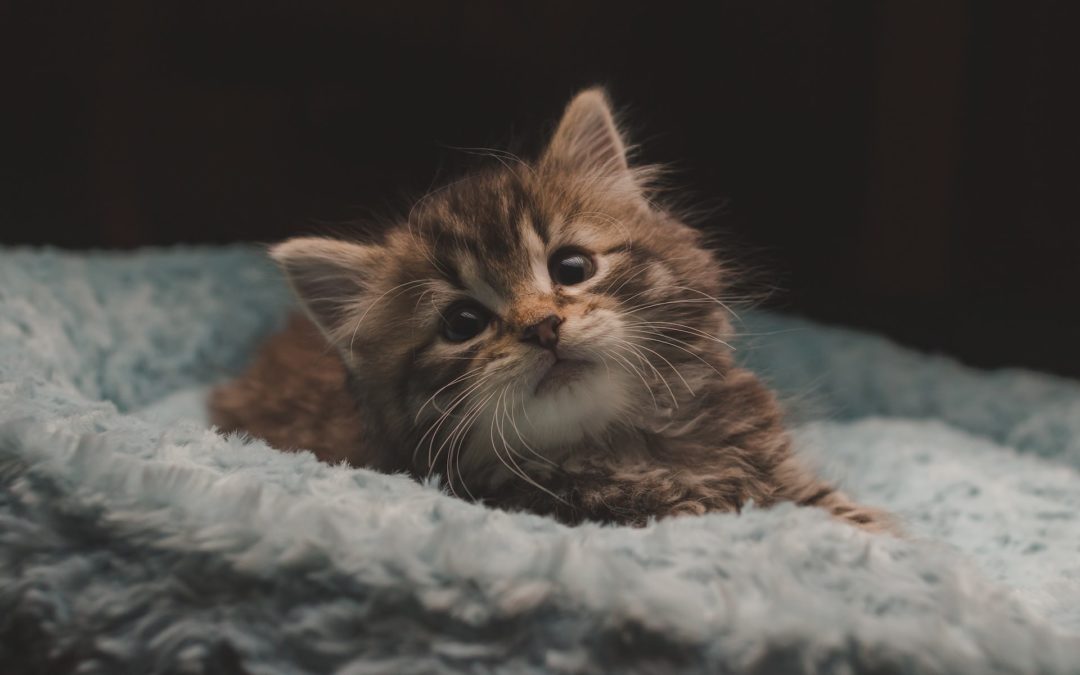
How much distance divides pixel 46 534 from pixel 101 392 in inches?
39.1

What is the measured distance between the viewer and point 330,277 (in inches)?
56.6

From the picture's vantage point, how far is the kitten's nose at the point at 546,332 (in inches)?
44.4

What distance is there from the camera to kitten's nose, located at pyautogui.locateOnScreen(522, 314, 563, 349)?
113 centimetres

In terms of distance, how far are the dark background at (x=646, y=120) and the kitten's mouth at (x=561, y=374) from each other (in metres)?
1.23

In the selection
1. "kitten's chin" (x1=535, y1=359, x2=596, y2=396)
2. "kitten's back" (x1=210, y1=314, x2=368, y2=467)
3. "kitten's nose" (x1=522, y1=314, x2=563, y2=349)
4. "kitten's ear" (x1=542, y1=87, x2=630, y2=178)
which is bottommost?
"kitten's back" (x1=210, y1=314, x2=368, y2=467)

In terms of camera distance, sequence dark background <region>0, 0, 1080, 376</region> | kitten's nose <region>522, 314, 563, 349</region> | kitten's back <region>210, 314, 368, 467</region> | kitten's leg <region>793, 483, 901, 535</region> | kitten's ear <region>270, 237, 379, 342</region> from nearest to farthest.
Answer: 1. kitten's nose <region>522, 314, 563, 349</region>
2. kitten's leg <region>793, 483, 901, 535</region>
3. kitten's ear <region>270, 237, 379, 342</region>
4. kitten's back <region>210, 314, 368, 467</region>
5. dark background <region>0, 0, 1080, 376</region>

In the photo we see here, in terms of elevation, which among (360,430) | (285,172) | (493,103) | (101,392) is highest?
(493,103)

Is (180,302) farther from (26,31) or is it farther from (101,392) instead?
(26,31)

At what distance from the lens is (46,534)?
2.89 ft

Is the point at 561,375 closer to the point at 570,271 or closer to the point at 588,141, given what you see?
the point at 570,271

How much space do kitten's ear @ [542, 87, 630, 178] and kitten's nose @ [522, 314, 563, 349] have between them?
43 cm

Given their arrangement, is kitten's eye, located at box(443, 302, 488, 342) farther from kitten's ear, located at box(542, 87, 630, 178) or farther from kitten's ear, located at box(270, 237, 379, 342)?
kitten's ear, located at box(542, 87, 630, 178)

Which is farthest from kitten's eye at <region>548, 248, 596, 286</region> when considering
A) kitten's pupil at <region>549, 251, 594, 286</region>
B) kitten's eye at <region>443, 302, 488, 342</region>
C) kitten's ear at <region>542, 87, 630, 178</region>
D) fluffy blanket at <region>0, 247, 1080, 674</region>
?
fluffy blanket at <region>0, 247, 1080, 674</region>

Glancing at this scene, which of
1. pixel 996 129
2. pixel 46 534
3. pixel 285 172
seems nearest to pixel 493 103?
pixel 285 172
